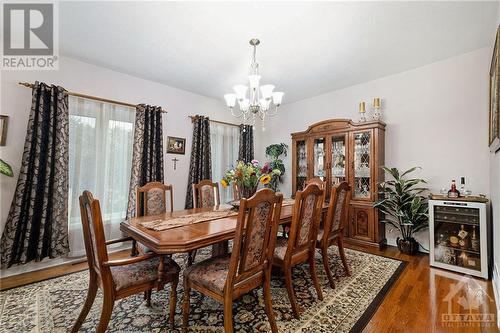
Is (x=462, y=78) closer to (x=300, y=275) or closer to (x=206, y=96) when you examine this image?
(x=300, y=275)

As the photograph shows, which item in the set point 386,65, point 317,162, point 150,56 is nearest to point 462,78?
point 386,65

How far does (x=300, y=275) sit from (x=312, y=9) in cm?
266

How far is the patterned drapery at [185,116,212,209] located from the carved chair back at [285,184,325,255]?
243 cm

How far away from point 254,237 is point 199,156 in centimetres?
281

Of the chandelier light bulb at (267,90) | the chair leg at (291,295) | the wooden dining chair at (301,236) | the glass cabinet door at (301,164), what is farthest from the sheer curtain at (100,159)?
the glass cabinet door at (301,164)

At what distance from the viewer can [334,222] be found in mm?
2338

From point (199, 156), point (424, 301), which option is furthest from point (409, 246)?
point (199, 156)

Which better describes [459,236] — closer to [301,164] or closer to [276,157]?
[301,164]

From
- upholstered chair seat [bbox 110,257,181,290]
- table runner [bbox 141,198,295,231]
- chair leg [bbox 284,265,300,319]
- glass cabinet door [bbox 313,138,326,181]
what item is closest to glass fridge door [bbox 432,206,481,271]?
glass cabinet door [bbox 313,138,326,181]

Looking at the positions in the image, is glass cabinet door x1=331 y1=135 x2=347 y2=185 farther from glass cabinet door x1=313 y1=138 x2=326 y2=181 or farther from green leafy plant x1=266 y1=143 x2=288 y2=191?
green leafy plant x1=266 y1=143 x2=288 y2=191

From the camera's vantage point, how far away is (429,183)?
3.16 metres

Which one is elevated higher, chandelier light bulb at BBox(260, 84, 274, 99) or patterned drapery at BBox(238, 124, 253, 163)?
chandelier light bulb at BBox(260, 84, 274, 99)

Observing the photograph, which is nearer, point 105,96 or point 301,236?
point 301,236

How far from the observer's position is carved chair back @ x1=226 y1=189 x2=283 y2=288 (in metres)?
1.34
